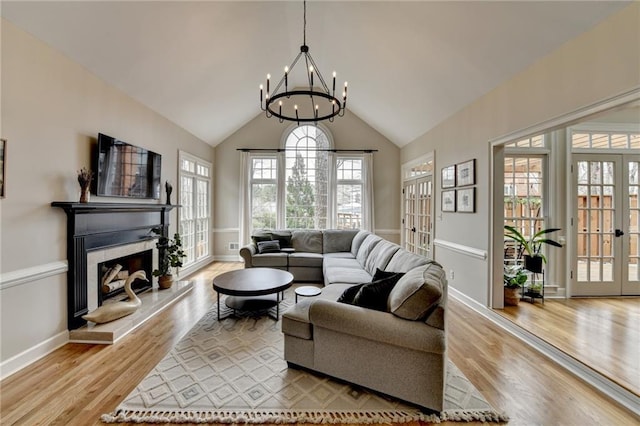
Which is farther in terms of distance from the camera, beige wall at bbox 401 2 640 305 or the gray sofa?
beige wall at bbox 401 2 640 305

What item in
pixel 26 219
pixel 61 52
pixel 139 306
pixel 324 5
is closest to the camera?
pixel 26 219

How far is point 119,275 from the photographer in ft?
11.9

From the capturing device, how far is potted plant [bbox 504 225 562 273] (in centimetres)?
368

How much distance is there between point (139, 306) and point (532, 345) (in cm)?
427

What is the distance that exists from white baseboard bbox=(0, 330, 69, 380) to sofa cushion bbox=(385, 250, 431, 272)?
3327mm

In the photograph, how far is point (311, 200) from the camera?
655cm

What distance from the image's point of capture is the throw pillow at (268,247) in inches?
195

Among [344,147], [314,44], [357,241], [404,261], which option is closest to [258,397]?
[404,261]

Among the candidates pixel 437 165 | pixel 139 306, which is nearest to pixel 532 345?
pixel 437 165

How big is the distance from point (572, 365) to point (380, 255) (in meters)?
1.98

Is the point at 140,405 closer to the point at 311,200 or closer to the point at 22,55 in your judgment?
the point at 22,55

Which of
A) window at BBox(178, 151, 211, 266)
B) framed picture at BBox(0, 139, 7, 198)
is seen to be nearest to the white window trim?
window at BBox(178, 151, 211, 266)

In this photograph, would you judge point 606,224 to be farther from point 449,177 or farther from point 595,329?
point 449,177

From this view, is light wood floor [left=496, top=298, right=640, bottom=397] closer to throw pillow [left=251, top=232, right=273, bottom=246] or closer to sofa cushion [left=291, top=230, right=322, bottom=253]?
sofa cushion [left=291, top=230, right=322, bottom=253]
